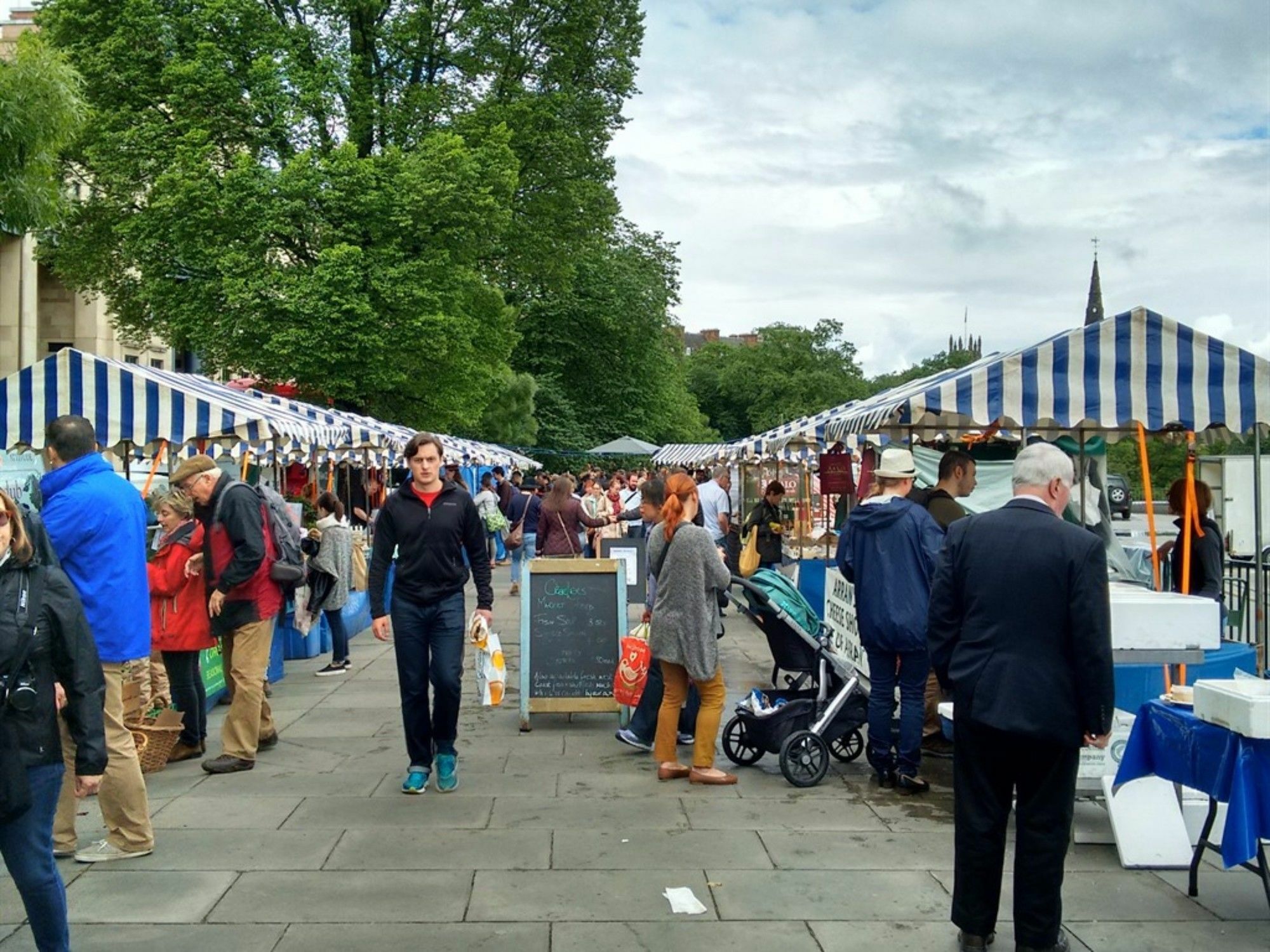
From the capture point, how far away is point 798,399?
92.8 m

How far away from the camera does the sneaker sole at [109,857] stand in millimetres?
5637

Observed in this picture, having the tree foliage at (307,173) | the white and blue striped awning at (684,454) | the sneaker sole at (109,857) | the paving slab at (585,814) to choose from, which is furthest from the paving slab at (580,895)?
the white and blue striped awning at (684,454)

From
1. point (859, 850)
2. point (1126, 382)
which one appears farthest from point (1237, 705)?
point (1126, 382)

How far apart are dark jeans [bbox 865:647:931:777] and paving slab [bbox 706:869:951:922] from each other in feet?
4.84

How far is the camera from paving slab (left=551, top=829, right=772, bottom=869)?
568cm

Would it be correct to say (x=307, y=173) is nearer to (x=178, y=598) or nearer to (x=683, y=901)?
(x=178, y=598)

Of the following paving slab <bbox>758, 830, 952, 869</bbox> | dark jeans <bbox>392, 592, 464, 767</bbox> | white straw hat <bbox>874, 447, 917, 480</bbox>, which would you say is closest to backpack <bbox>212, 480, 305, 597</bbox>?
dark jeans <bbox>392, 592, 464, 767</bbox>

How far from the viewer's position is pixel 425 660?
6867 mm

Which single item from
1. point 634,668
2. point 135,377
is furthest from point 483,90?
point 634,668

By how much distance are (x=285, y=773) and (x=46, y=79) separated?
35.1ft

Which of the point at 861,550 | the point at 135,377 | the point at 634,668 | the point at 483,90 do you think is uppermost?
the point at 483,90

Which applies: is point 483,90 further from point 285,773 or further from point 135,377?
point 285,773

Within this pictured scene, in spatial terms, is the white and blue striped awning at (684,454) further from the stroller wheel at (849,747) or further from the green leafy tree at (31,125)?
the stroller wheel at (849,747)

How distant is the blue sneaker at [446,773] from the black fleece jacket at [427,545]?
894 mm
